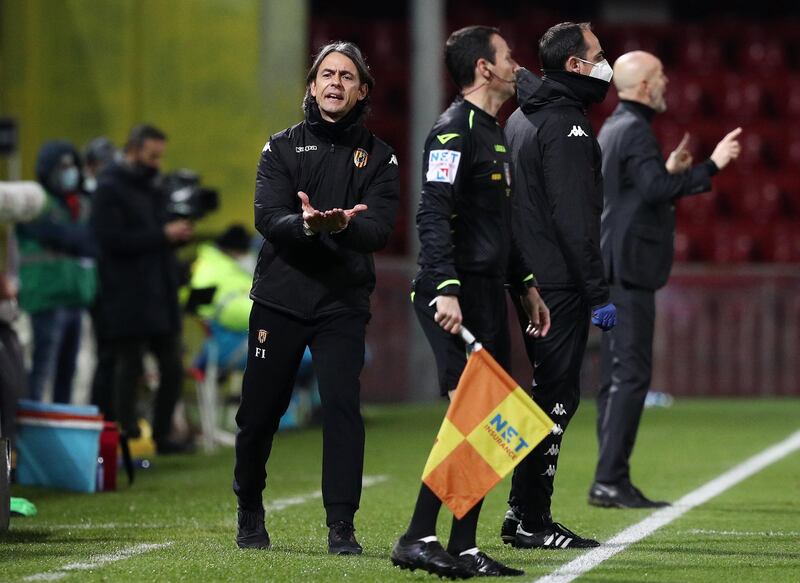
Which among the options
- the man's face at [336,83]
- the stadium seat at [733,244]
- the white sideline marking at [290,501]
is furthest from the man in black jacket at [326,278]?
the stadium seat at [733,244]

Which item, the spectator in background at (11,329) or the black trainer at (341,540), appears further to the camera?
the spectator in background at (11,329)

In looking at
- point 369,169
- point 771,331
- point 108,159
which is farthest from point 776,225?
point 369,169

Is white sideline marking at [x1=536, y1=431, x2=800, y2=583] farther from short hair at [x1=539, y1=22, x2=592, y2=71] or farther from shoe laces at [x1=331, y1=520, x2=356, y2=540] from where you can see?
short hair at [x1=539, y1=22, x2=592, y2=71]

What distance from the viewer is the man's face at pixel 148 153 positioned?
1067 centimetres

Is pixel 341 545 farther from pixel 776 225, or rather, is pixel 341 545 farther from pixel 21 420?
pixel 776 225

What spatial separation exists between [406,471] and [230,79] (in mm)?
5679

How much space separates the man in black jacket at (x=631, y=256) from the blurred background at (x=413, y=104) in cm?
501

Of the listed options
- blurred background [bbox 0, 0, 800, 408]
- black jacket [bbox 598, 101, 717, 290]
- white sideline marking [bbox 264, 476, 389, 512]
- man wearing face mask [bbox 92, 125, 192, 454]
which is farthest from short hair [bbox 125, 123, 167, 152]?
black jacket [bbox 598, 101, 717, 290]

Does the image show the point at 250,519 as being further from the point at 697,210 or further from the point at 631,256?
the point at 697,210

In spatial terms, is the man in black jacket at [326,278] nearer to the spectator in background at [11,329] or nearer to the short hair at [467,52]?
the short hair at [467,52]

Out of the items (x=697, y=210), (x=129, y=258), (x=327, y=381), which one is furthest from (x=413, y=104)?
(x=327, y=381)

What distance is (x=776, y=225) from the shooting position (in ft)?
68.2

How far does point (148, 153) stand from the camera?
35.1 ft

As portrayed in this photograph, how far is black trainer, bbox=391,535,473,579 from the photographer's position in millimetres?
5512
